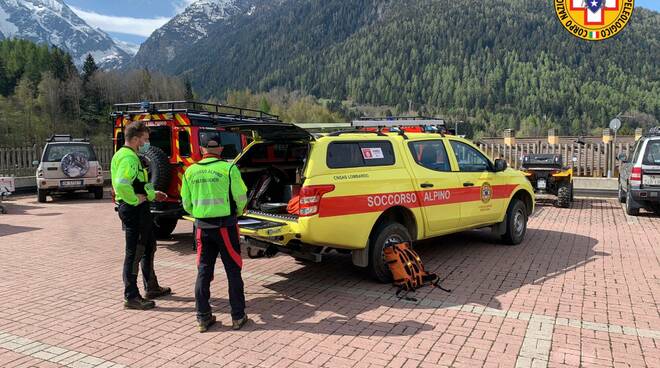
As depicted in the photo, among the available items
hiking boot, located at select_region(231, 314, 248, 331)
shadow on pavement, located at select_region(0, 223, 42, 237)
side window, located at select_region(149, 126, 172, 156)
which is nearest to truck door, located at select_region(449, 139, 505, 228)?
hiking boot, located at select_region(231, 314, 248, 331)

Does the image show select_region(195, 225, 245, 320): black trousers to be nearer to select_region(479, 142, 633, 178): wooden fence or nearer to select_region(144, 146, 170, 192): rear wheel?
select_region(144, 146, 170, 192): rear wheel

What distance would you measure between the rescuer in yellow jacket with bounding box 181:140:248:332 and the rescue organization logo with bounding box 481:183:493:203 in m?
4.26

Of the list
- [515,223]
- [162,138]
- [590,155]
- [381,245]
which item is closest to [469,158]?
[515,223]

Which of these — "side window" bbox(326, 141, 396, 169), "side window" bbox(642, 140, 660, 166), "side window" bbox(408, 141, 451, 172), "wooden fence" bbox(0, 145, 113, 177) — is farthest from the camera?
"wooden fence" bbox(0, 145, 113, 177)

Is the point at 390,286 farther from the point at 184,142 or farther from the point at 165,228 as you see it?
the point at 165,228

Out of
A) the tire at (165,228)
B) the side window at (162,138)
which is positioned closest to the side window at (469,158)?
the side window at (162,138)

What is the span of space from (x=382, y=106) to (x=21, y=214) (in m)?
151

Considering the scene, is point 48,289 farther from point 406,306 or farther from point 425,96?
point 425,96

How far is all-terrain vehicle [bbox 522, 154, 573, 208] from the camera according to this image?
43.3 ft

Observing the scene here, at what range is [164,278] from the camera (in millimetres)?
6660

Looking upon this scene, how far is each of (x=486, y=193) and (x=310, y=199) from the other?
3518 mm

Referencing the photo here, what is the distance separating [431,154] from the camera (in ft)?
23.4

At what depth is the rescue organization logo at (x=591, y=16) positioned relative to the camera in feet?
50.6

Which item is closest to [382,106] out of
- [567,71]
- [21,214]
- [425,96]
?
[425,96]
